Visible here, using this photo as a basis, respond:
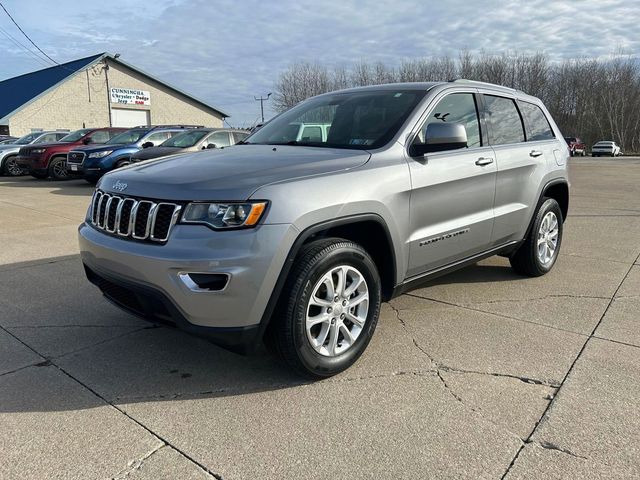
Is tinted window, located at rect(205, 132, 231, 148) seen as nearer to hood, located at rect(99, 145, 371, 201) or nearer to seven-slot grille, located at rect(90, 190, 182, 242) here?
hood, located at rect(99, 145, 371, 201)

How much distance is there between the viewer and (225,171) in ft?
9.76

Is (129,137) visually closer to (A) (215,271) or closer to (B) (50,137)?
(B) (50,137)

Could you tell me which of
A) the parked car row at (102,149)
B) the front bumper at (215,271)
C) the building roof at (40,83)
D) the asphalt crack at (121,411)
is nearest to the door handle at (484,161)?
the front bumper at (215,271)

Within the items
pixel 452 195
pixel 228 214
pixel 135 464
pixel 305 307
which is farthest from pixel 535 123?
pixel 135 464

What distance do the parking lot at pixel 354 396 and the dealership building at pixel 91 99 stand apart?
33942 millimetres

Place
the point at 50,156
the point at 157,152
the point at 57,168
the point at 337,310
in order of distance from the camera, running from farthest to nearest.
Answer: the point at 57,168, the point at 50,156, the point at 157,152, the point at 337,310

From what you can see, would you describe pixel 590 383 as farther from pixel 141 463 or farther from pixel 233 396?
pixel 141 463

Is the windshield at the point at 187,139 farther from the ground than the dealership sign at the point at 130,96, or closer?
closer

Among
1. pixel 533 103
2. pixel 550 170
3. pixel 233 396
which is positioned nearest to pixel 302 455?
pixel 233 396

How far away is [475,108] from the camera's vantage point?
4340mm

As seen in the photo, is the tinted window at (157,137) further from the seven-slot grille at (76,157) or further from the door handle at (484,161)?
the door handle at (484,161)

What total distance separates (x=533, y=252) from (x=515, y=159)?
101cm

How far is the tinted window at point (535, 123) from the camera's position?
5055 mm

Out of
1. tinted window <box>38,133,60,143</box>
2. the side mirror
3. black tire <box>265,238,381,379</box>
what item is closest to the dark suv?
tinted window <box>38,133,60,143</box>
